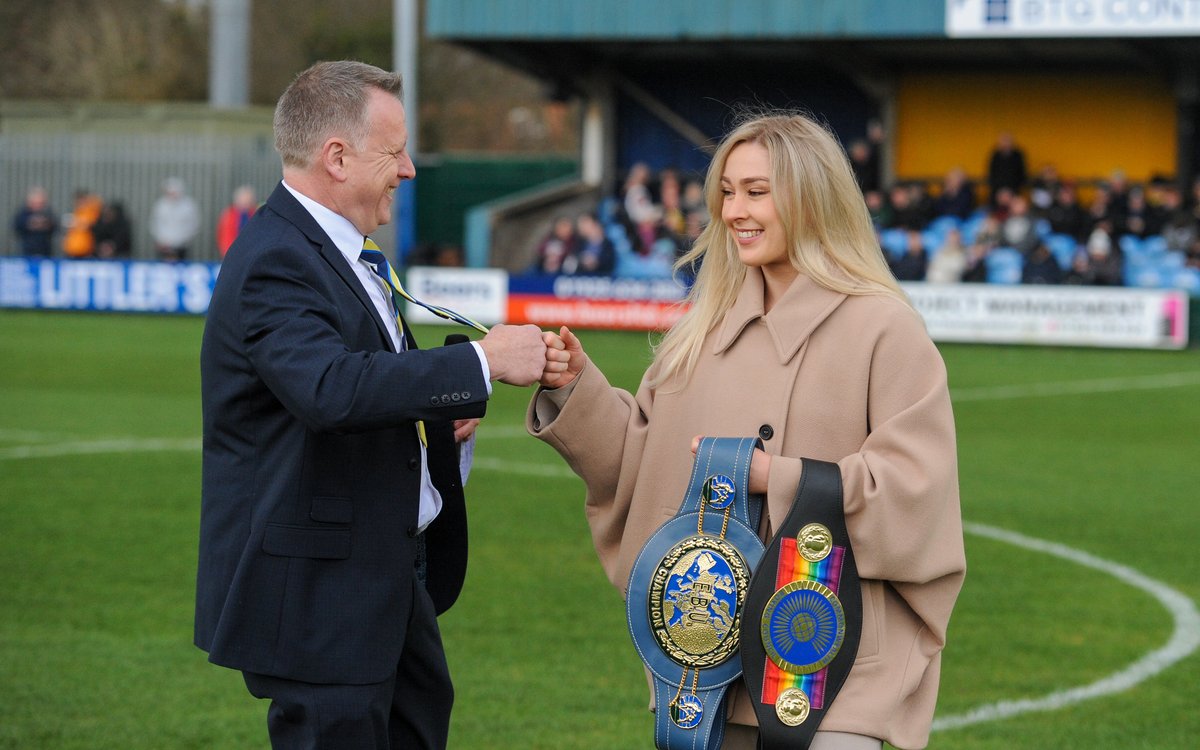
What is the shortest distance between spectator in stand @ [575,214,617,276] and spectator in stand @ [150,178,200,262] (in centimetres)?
824

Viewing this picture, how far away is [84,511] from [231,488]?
6922 mm

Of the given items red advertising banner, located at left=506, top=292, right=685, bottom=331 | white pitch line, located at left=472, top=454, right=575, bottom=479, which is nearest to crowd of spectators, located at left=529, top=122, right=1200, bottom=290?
red advertising banner, located at left=506, top=292, right=685, bottom=331

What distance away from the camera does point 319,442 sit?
335 centimetres

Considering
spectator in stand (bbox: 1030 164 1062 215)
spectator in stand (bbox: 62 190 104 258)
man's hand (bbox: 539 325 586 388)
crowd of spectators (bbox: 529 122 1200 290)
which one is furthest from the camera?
spectator in stand (bbox: 62 190 104 258)

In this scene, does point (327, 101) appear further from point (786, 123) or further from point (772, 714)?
point (772, 714)

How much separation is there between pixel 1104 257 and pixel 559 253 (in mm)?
8594

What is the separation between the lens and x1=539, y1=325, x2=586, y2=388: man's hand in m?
3.59

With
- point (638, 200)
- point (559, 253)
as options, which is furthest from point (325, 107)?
point (638, 200)

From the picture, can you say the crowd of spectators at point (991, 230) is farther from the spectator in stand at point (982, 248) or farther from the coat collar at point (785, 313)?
the coat collar at point (785, 313)

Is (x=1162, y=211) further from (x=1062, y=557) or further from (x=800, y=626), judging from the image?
(x=800, y=626)

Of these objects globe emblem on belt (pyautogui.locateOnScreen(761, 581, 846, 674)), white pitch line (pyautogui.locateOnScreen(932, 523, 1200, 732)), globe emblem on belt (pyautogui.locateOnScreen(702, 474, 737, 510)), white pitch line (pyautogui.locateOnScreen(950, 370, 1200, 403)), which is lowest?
white pitch line (pyautogui.locateOnScreen(932, 523, 1200, 732))

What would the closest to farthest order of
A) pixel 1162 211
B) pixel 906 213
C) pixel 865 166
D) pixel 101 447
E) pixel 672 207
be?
pixel 101 447, pixel 1162 211, pixel 906 213, pixel 672 207, pixel 865 166

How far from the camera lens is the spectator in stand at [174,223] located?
29.6 metres

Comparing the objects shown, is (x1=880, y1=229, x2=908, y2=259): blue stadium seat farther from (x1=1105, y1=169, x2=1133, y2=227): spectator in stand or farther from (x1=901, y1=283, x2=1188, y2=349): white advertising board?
(x1=1105, y1=169, x2=1133, y2=227): spectator in stand
